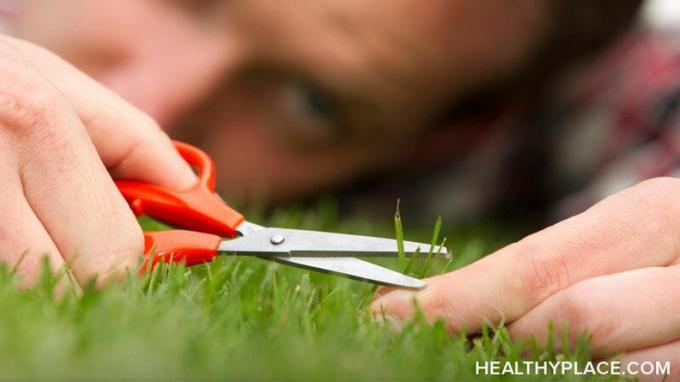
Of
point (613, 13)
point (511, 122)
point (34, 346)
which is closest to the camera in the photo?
point (34, 346)

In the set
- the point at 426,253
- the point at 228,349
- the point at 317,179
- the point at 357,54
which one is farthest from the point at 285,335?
the point at 317,179

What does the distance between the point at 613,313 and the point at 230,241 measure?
45 centimetres

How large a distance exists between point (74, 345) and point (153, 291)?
266 millimetres

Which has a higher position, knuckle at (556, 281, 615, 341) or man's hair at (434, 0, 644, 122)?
man's hair at (434, 0, 644, 122)

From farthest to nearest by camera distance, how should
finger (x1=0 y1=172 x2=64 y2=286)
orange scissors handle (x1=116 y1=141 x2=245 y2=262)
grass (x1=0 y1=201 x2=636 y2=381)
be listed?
orange scissors handle (x1=116 y1=141 x2=245 y2=262) < finger (x1=0 y1=172 x2=64 y2=286) < grass (x1=0 y1=201 x2=636 y2=381)

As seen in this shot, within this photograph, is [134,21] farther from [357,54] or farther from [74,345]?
[74,345]

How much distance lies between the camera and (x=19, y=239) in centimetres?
92

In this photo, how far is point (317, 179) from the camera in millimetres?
2291

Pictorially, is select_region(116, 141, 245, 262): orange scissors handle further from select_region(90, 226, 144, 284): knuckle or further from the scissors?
select_region(90, 226, 144, 284): knuckle

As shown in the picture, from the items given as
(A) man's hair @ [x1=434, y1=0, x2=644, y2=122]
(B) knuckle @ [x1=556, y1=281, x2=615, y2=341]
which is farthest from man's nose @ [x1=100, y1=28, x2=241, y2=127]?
(B) knuckle @ [x1=556, y1=281, x2=615, y2=341]

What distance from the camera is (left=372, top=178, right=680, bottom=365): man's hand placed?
3.16ft

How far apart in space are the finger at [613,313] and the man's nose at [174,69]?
1232 mm

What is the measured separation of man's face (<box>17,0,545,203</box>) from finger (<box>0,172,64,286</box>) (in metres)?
1.09

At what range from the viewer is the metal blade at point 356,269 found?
1017 mm
